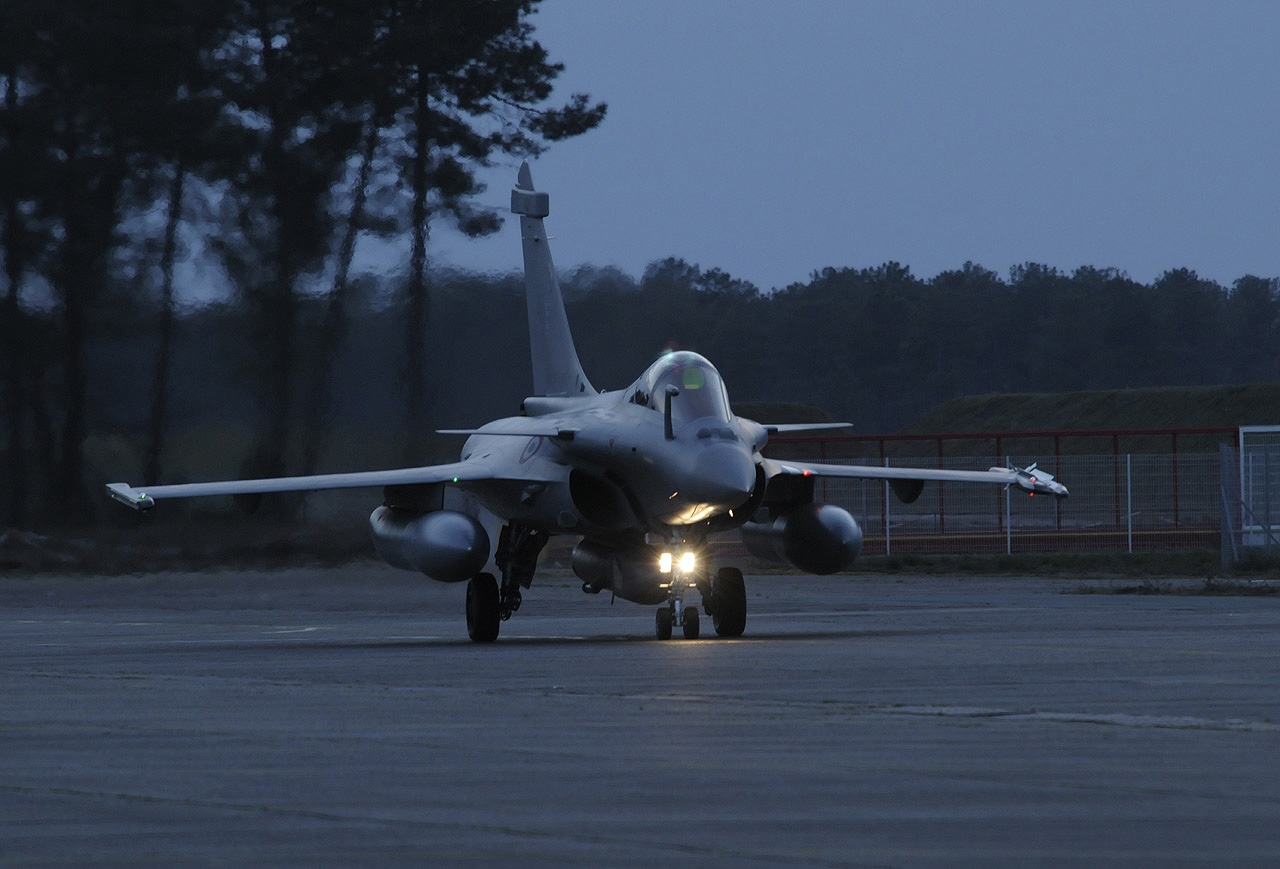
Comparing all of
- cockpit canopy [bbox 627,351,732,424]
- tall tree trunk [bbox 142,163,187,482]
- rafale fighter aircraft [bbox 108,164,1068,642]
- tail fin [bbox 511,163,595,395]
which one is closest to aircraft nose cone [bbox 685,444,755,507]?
rafale fighter aircraft [bbox 108,164,1068,642]

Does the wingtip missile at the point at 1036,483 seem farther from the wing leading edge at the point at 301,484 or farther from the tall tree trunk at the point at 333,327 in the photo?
the tall tree trunk at the point at 333,327

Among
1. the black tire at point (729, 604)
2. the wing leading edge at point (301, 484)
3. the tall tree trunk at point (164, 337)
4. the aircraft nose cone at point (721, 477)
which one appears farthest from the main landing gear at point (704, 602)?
the tall tree trunk at point (164, 337)

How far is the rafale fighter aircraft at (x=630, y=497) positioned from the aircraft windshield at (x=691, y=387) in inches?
0.5

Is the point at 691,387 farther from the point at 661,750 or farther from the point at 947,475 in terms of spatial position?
the point at 661,750

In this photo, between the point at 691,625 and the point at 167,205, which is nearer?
the point at 691,625

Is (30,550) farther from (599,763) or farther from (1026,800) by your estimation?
(1026,800)

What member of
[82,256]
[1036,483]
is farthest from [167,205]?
[1036,483]

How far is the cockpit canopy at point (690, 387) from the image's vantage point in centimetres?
1678

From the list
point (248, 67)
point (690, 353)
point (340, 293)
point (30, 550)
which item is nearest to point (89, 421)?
point (30, 550)

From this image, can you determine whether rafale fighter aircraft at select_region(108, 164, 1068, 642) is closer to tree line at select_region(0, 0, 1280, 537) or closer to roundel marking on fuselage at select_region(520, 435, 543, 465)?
roundel marking on fuselage at select_region(520, 435, 543, 465)

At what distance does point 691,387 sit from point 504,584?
3.30 meters

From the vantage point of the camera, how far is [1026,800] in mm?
6375

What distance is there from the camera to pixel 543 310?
22.8m

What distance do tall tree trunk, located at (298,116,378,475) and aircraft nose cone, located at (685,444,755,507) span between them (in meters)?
10.9
